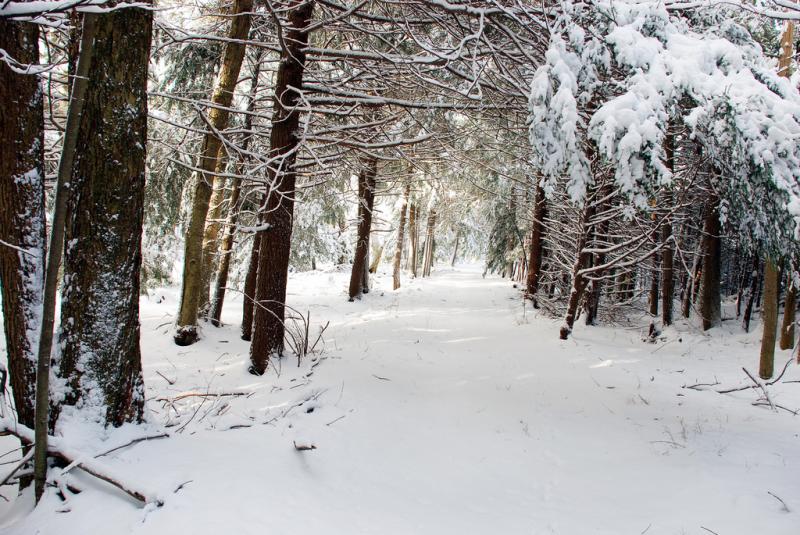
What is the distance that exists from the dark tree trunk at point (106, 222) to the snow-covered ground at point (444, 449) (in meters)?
0.40

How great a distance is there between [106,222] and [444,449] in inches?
139

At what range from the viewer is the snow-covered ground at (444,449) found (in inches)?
109

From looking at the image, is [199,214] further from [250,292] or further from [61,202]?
[61,202]

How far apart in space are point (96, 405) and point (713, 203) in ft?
44.2

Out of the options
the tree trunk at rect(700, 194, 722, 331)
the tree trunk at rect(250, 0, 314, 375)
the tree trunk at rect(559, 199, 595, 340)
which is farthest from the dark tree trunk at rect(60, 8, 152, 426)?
the tree trunk at rect(700, 194, 722, 331)

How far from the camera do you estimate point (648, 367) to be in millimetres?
7566

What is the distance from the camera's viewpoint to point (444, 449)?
170 inches

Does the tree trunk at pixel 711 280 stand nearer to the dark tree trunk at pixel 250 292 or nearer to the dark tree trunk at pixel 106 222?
the dark tree trunk at pixel 250 292

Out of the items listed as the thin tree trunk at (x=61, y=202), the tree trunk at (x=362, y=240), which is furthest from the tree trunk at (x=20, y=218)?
the tree trunk at (x=362, y=240)

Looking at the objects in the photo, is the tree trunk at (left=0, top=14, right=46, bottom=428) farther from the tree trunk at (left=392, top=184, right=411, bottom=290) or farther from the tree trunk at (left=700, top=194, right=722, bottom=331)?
the tree trunk at (left=700, top=194, right=722, bottom=331)

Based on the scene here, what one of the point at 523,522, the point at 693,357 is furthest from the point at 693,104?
the point at 693,357

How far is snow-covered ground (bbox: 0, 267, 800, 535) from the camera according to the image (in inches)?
109

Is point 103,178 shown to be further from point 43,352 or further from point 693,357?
point 693,357

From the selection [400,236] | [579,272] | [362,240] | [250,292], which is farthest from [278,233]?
[400,236]
